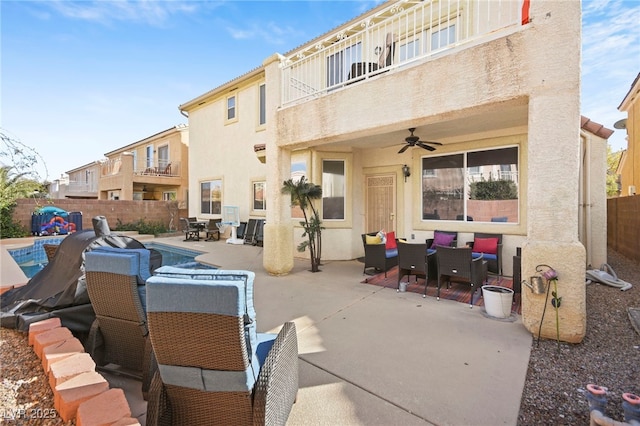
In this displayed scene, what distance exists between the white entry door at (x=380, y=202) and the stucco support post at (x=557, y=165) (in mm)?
5511

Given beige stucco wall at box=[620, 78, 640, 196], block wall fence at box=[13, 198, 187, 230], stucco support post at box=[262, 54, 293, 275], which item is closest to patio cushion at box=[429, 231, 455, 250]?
stucco support post at box=[262, 54, 293, 275]

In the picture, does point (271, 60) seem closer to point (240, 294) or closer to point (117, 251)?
point (117, 251)

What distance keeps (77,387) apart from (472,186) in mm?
8636

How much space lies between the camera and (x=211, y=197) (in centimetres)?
1628

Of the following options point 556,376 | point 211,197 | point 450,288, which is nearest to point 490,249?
point 450,288

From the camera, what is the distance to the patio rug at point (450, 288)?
5.55 metres

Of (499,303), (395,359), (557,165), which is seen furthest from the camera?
(499,303)

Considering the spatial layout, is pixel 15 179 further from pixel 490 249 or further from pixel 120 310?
pixel 490 249

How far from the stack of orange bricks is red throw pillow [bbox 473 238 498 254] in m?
7.60

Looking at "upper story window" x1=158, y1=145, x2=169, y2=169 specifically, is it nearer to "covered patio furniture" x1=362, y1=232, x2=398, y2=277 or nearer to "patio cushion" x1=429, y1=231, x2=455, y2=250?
"covered patio furniture" x1=362, y1=232, x2=398, y2=277

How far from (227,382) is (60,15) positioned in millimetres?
8977

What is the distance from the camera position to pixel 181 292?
1780 mm

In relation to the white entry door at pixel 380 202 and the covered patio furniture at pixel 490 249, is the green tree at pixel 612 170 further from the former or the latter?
the white entry door at pixel 380 202

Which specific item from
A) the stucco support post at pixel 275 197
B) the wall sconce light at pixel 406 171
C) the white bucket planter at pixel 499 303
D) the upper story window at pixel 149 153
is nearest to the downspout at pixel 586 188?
the wall sconce light at pixel 406 171
